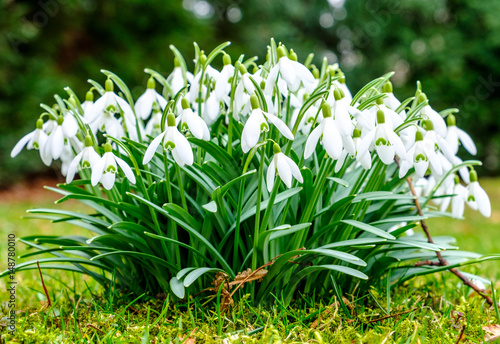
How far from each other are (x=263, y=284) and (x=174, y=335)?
0.33 m

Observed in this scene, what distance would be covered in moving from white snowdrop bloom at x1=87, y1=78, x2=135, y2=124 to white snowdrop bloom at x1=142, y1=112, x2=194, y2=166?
1.40 feet

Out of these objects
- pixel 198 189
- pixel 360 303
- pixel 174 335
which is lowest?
pixel 360 303

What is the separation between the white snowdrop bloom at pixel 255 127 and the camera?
49.8 inches

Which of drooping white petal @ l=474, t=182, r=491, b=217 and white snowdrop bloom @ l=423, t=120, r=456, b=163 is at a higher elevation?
white snowdrop bloom @ l=423, t=120, r=456, b=163

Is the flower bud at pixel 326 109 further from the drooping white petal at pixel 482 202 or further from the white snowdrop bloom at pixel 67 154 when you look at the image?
the white snowdrop bloom at pixel 67 154

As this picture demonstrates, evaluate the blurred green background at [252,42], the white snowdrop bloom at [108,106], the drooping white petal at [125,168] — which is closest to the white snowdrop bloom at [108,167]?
the drooping white petal at [125,168]

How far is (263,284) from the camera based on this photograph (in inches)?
62.7

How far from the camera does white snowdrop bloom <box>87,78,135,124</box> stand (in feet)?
5.39

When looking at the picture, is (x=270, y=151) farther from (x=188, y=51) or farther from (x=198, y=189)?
(x=188, y=51)

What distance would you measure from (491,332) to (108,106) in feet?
4.84

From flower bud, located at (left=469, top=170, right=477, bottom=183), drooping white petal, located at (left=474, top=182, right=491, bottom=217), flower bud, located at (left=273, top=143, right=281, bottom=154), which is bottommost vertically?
Answer: drooping white petal, located at (left=474, top=182, right=491, bottom=217)

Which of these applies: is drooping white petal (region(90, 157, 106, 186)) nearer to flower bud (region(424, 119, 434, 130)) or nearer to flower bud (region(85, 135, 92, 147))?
flower bud (region(85, 135, 92, 147))

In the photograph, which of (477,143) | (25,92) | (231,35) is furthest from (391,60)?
(25,92)

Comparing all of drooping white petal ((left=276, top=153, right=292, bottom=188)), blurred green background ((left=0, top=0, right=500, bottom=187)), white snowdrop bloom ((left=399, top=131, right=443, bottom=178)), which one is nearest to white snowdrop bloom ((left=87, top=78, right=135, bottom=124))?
drooping white petal ((left=276, top=153, right=292, bottom=188))
